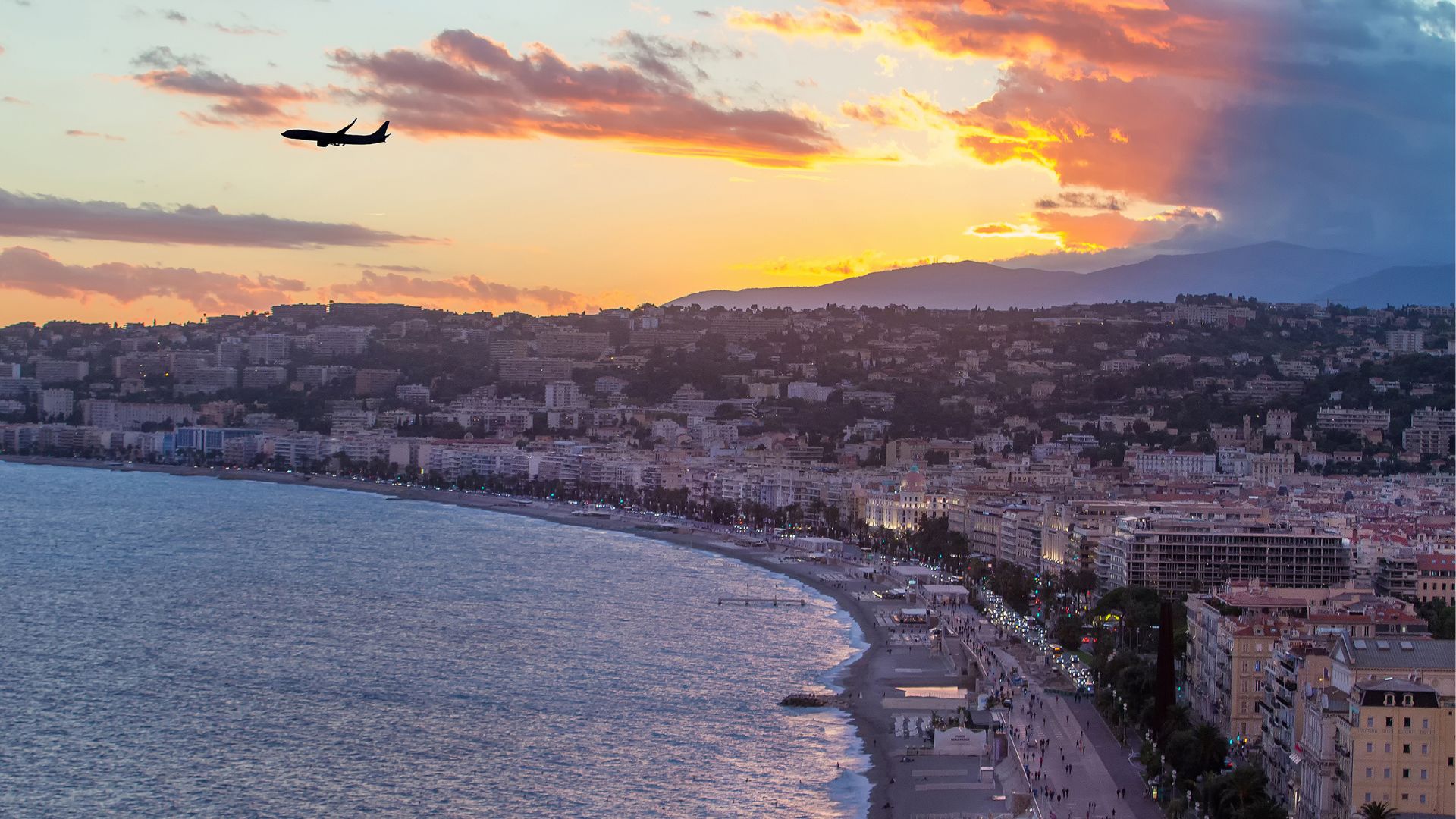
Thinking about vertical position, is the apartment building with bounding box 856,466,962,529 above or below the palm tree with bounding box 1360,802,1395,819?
above

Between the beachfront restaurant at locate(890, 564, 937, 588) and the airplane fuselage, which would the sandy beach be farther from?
the airplane fuselage

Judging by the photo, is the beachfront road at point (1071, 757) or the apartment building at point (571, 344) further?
the apartment building at point (571, 344)

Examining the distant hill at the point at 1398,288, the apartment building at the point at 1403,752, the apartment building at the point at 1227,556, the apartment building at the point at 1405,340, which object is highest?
the distant hill at the point at 1398,288

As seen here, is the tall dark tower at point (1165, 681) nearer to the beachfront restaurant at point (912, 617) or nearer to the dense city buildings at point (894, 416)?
the dense city buildings at point (894, 416)

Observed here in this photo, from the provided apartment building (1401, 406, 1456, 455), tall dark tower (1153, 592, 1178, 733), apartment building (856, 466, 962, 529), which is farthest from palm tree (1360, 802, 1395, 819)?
apartment building (1401, 406, 1456, 455)

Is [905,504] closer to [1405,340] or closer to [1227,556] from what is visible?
[1227,556]

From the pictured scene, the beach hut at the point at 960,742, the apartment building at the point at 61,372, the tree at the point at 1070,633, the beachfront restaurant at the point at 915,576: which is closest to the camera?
the beach hut at the point at 960,742

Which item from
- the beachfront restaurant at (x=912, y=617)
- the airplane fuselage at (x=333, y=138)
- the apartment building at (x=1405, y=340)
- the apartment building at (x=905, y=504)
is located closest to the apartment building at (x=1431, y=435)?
the apartment building at (x=1405, y=340)
